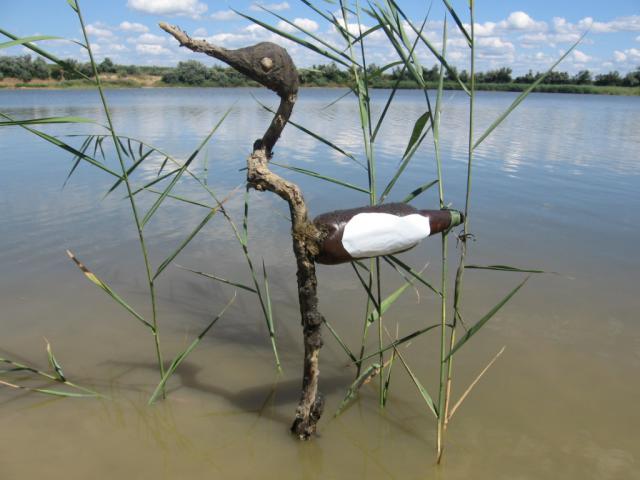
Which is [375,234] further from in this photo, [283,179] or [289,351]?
[289,351]

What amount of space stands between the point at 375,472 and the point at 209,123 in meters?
13.7

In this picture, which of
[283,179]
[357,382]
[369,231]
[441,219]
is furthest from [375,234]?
[357,382]

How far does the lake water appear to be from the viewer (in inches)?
84.7

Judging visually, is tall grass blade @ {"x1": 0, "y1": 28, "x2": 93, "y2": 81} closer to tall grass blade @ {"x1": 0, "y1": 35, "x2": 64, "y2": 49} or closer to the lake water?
tall grass blade @ {"x1": 0, "y1": 35, "x2": 64, "y2": 49}

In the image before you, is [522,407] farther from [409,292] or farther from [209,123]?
[209,123]

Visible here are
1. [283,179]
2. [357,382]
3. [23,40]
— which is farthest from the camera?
[357,382]

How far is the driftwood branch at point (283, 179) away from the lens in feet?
5.92

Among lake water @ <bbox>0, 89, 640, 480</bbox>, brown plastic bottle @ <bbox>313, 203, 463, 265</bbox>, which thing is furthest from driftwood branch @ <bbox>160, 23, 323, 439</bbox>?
lake water @ <bbox>0, 89, 640, 480</bbox>

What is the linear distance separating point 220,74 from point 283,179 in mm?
580

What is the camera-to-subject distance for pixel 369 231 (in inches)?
70.5

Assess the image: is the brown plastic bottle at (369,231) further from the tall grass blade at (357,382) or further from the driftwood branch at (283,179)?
the tall grass blade at (357,382)

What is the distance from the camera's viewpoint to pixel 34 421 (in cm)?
230

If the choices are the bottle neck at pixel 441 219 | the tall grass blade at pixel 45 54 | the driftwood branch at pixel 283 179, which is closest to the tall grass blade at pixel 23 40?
the tall grass blade at pixel 45 54

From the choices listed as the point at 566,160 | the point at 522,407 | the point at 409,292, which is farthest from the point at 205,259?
the point at 566,160
